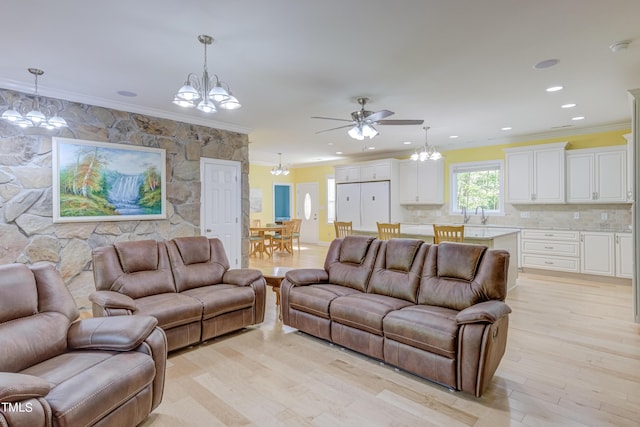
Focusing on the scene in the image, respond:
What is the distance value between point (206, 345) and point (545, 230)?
240 inches

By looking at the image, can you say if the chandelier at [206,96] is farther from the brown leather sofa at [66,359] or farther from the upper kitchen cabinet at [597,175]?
the upper kitchen cabinet at [597,175]

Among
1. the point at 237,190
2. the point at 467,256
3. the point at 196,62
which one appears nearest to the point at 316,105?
the point at 196,62

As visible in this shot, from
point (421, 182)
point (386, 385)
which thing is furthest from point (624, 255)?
point (386, 385)

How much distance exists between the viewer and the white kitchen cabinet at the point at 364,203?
8.22 meters

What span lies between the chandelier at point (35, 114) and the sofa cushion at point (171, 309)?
6.71 ft

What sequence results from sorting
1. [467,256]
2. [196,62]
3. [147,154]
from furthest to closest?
[147,154]
[196,62]
[467,256]

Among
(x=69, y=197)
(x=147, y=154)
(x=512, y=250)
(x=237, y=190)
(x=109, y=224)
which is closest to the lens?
(x=69, y=197)

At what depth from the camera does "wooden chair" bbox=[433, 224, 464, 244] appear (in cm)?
437

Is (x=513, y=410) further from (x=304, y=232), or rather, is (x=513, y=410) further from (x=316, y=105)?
(x=304, y=232)

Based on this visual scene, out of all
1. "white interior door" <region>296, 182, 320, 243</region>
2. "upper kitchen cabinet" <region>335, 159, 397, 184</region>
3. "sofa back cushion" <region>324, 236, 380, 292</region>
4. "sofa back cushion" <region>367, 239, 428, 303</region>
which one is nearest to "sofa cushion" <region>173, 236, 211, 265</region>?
"sofa back cushion" <region>324, 236, 380, 292</region>

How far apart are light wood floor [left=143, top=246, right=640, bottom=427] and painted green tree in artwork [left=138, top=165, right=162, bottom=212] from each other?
A: 2.46m

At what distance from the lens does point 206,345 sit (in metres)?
3.25

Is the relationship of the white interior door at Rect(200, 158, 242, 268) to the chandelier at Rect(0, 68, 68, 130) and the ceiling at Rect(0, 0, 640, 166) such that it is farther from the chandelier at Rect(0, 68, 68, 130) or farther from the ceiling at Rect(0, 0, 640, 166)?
the chandelier at Rect(0, 68, 68, 130)

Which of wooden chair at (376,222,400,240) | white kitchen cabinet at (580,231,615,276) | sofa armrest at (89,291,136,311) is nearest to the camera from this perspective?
sofa armrest at (89,291,136,311)
